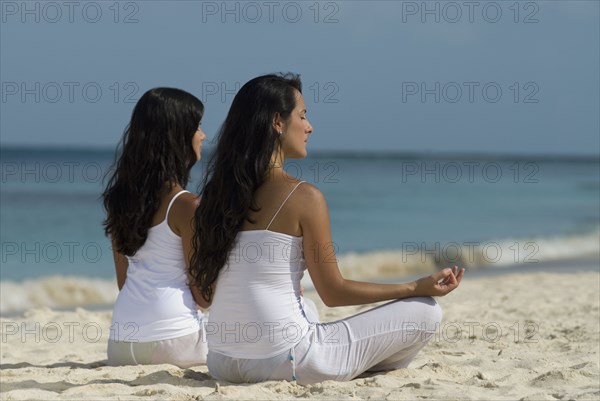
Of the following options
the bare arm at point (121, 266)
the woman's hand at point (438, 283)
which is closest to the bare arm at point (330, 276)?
the woman's hand at point (438, 283)

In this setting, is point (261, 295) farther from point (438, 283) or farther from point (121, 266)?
Result: point (121, 266)

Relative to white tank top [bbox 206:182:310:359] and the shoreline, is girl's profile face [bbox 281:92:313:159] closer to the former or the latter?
white tank top [bbox 206:182:310:359]

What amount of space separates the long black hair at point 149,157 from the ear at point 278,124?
745mm

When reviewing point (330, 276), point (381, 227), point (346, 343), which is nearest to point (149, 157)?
point (330, 276)

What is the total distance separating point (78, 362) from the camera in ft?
15.2

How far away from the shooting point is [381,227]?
1798 centimetres

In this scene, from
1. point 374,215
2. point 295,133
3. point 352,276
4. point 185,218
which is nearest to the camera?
point 295,133

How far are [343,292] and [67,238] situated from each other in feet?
44.1

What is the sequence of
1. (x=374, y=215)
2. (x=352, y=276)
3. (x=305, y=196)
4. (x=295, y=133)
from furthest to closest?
(x=374, y=215), (x=352, y=276), (x=295, y=133), (x=305, y=196)

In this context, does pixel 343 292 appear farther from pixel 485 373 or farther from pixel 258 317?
pixel 485 373

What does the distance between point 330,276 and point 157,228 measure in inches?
38.9

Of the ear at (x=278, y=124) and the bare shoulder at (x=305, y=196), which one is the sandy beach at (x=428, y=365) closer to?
the bare shoulder at (x=305, y=196)

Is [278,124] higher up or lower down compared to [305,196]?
higher up

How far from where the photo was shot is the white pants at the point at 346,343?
3457 mm
